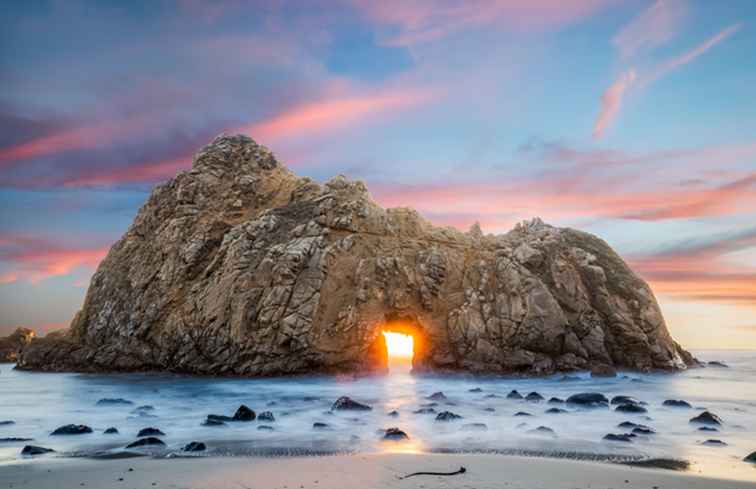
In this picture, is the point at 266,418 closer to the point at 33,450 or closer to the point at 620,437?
the point at 33,450

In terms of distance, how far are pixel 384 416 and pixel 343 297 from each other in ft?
58.1

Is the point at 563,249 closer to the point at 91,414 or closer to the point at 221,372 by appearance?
the point at 221,372

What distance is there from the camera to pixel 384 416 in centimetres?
1964

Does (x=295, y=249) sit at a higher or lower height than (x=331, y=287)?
higher

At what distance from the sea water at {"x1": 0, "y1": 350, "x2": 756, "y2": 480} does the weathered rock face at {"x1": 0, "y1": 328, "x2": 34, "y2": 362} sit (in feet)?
106

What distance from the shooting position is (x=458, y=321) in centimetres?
3659

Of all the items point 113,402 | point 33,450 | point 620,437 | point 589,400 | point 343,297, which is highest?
point 343,297

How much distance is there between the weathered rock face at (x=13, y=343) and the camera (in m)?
62.9

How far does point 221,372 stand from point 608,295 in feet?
92.0

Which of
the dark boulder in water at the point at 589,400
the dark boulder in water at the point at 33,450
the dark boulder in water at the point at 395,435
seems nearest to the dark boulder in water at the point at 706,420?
the dark boulder in water at the point at 589,400

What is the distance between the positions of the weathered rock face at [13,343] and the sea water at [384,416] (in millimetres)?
32252

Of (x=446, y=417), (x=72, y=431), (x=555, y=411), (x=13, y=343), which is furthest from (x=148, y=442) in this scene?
(x=13, y=343)

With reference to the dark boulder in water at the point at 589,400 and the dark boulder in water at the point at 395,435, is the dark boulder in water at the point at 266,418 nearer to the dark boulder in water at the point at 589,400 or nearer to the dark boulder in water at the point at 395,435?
the dark boulder in water at the point at 395,435

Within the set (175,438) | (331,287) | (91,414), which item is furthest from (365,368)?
(175,438)
